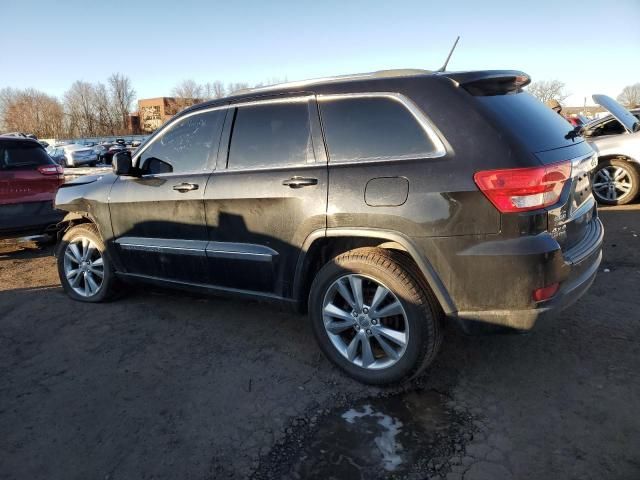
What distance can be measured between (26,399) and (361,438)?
2.21 metres

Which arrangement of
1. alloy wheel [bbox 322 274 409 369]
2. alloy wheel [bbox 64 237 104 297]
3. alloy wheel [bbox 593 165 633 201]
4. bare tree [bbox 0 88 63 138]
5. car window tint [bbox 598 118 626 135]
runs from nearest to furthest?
alloy wheel [bbox 322 274 409 369] → alloy wheel [bbox 64 237 104 297] → alloy wheel [bbox 593 165 633 201] → car window tint [bbox 598 118 626 135] → bare tree [bbox 0 88 63 138]

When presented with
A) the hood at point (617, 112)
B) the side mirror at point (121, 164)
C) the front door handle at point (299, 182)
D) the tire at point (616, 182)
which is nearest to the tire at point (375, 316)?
the front door handle at point (299, 182)

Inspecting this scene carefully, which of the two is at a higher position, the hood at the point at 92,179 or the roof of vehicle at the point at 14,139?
the roof of vehicle at the point at 14,139

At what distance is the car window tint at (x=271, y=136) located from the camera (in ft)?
10.5

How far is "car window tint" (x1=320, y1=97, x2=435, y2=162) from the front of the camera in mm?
2766

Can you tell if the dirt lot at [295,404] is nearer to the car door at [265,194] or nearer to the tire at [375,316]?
the tire at [375,316]

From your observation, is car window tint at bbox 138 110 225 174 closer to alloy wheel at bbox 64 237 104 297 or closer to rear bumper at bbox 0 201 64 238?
alloy wheel at bbox 64 237 104 297

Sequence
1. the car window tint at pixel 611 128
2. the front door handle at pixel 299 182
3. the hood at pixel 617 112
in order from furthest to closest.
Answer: the car window tint at pixel 611 128 < the hood at pixel 617 112 < the front door handle at pixel 299 182

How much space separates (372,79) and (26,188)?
5720mm

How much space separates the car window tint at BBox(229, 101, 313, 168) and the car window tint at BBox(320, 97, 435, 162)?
198mm

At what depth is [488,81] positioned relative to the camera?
2809 mm

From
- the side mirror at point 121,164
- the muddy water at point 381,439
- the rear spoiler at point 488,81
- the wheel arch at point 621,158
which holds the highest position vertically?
the rear spoiler at point 488,81

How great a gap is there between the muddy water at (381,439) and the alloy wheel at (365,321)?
0.98 feet

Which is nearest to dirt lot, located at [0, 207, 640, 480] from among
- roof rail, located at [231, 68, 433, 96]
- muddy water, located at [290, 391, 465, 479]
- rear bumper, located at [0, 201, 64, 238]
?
muddy water, located at [290, 391, 465, 479]
